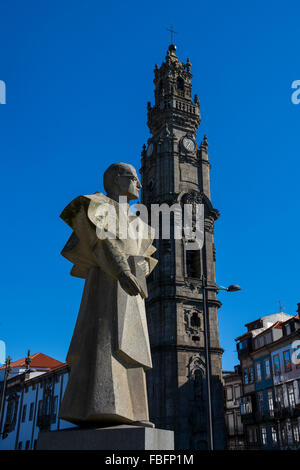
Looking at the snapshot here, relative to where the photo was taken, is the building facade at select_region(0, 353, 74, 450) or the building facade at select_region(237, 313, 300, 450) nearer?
the building facade at select_region(237, 313, 300, 450)

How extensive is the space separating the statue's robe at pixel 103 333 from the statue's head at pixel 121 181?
21 centimetres

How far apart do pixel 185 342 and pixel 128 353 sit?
111 ft

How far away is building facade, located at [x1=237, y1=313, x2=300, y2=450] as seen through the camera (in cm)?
3381

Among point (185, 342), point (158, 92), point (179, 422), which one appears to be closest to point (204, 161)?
point (158, 92)

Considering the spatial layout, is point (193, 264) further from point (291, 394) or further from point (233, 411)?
point (233, 411)

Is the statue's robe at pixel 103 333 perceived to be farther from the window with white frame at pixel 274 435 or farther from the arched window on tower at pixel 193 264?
the arched window on tower at pixel 193 264

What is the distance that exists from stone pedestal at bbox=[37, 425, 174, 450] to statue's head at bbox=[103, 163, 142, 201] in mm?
2264

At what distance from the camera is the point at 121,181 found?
4734 mm

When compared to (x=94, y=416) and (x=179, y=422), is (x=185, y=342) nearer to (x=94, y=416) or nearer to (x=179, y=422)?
(x=179, y=422)

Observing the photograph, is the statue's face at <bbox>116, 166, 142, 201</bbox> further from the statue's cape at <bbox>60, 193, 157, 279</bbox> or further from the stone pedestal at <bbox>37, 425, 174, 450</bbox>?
the stone pedestal at <bbox>37, 425, 174, 450</bbox>

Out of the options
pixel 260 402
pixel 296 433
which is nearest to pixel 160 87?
pixel 260 402

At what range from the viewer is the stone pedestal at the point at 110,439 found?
3365 mm

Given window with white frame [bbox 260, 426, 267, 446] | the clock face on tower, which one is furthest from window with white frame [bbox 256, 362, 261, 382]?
the clock face on tower

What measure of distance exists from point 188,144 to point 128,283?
4228 centimetres
